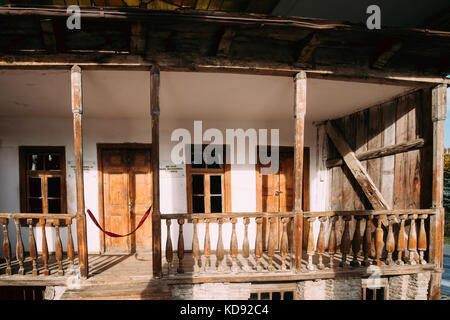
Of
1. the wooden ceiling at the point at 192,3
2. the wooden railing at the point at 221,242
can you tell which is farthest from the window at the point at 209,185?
the wooden ceiling at the point at 192,3

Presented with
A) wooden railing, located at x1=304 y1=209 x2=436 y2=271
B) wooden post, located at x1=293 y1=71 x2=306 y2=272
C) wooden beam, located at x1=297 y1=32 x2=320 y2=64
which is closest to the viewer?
wooden beam, located at x1=297 y1=32 x2=320 y2=64

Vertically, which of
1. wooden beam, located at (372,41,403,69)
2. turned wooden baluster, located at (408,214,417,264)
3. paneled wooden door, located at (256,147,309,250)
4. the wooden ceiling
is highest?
the wooden ceiling

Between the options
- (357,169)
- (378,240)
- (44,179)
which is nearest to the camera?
(378,240)

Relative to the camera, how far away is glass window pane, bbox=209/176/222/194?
5.57 meters

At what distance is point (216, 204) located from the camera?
219 inches

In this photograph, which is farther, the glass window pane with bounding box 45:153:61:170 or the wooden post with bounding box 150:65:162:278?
the glass window pane with bounding box 45:153:61:170

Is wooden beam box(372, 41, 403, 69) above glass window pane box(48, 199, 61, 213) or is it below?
above

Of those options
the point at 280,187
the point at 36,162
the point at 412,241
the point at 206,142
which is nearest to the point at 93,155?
the point at 36,162

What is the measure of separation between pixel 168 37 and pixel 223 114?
239cm

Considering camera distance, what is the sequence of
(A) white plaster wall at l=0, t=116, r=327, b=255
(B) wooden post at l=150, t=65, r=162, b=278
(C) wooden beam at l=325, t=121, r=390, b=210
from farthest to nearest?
(A) white plaster wall at l=0, t=116, r=327, b=255
(C) wooden beam at l=325, t=121, r=390, b=210
(B) wooden post at l=150, t=65, r=162, b=278

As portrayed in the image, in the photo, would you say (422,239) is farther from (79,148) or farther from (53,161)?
(53,161)

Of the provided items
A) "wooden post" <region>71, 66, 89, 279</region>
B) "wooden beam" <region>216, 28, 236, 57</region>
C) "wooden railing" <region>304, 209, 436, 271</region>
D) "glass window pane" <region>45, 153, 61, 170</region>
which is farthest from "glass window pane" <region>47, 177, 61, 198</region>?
"wooden railing" <region>304, 209, 436, 271</region>

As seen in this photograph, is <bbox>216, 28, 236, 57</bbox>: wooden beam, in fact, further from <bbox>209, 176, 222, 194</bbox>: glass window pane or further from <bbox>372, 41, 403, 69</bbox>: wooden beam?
<bbox>209, 176, 222, 194</bbox>: glass window pane

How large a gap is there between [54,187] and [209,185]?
12.2 feet
